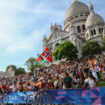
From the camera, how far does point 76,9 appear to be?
89062mm

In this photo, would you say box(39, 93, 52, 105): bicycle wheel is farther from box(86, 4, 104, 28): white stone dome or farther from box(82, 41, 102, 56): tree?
box(86, 4, 104, 28): white stone dome

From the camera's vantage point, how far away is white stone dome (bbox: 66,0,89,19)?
87.7 m

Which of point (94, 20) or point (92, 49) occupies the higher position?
point (94, 20)

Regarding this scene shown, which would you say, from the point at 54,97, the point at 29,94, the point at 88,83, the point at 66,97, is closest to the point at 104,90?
the point at 88,83

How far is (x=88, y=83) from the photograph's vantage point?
9.73 meters

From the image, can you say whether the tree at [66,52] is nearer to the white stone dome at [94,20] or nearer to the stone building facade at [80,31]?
the stone building facade at [80,31]

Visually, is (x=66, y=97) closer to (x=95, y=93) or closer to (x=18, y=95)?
(x=95, y=93)

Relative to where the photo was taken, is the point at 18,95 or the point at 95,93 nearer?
the point at 95,93

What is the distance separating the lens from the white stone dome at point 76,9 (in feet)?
288

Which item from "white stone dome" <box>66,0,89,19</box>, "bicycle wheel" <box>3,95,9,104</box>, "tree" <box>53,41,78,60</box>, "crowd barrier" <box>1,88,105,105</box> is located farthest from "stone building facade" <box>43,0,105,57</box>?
"crowd barrier" <box>1,88,105,105</box>

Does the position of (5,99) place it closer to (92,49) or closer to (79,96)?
(79,96)

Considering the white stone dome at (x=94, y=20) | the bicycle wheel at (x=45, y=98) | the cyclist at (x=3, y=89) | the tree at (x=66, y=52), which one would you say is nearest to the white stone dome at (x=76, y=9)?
the white stone dome at (x=94, y=20)

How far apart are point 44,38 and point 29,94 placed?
204 ft

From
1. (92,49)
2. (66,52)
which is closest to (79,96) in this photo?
(66,52)
